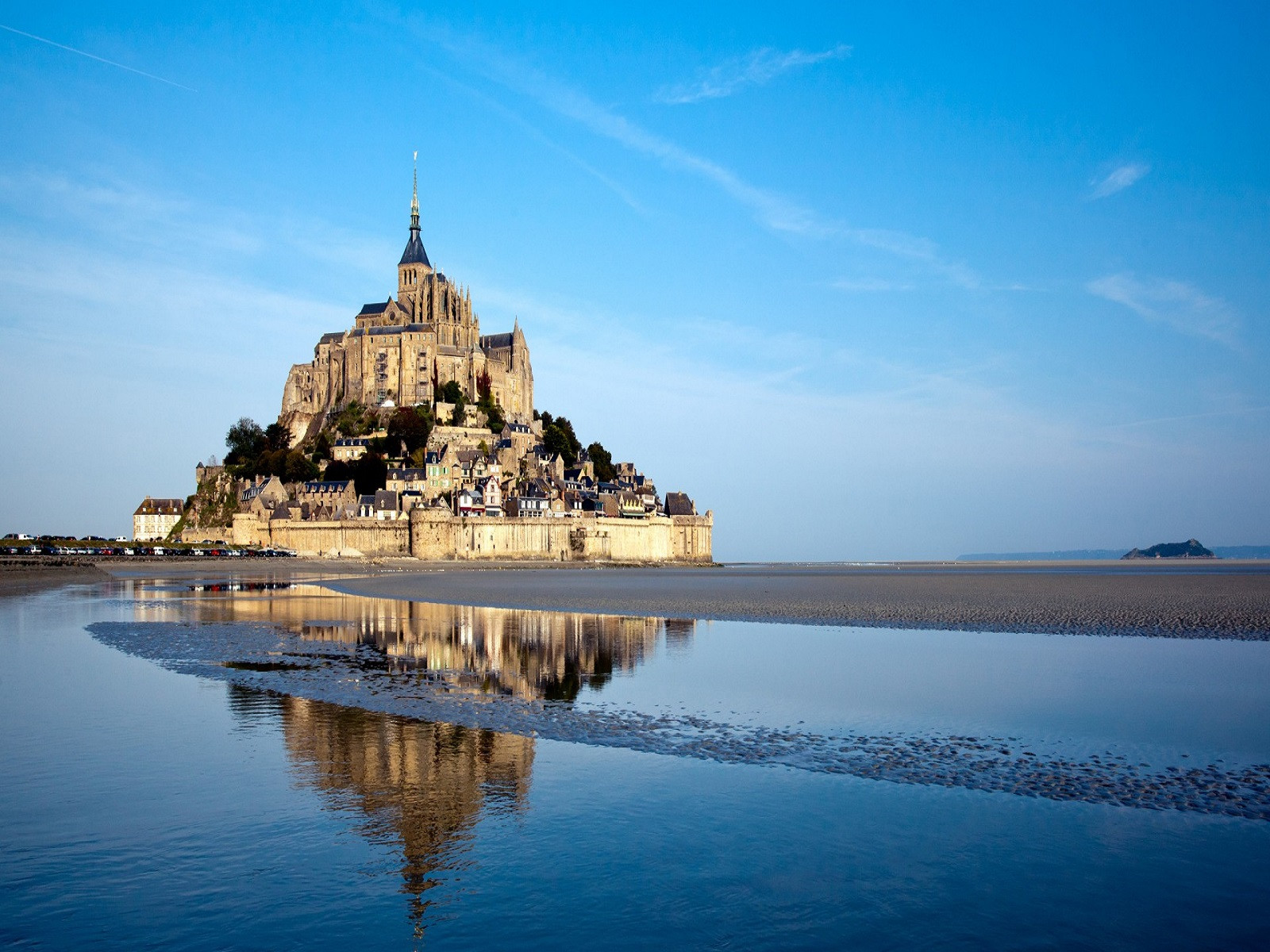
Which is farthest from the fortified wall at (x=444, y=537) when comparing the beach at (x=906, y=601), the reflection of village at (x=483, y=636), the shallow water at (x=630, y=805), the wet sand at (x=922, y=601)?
the shallow water at (x=630, y=805)

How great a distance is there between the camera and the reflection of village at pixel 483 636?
15.1 meters

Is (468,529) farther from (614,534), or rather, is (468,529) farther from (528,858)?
(528,858)

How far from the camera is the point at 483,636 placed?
20.9m

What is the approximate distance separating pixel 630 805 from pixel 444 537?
80.0 metres

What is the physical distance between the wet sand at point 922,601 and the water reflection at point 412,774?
15.2m

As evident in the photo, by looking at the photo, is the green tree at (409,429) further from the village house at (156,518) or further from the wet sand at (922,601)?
the wet sand at (922,601)

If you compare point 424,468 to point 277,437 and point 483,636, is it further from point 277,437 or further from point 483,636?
point 483,636

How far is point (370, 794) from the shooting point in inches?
332

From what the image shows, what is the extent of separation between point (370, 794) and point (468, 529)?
261 ft

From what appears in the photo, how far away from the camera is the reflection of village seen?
49.5 feet

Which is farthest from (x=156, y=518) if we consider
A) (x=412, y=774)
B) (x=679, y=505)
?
(x=412, y=774)

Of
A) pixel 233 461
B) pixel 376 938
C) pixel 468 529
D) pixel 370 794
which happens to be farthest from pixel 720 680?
pixel 233 461

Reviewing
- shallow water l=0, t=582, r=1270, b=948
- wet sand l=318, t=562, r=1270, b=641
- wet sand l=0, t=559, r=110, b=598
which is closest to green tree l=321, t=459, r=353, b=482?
wet sand l=0, t=559, r=110, b=598

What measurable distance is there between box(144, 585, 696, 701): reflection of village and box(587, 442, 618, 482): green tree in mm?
76689
